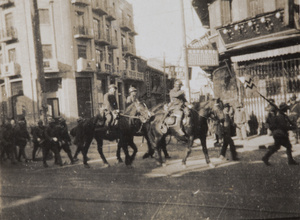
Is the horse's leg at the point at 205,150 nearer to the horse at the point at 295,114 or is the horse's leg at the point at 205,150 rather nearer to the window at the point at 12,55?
the horse at the point at 295,114

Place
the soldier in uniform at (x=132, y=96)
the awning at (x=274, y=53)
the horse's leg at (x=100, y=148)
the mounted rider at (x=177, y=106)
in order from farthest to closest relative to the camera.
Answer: the horse's leg at (x=100, y=148) → the awning at (x=274, y=53) → the mounted rider at (x=177, y=106) → the soldier in uniform at (x=132, y=96)

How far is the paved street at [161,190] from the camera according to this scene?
4.20 m

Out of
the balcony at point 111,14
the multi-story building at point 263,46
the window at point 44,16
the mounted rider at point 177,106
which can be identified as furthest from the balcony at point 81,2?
the multi-story building at point 263,46

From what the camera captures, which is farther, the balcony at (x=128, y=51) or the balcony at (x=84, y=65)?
the balcony at (x=128, y=51)

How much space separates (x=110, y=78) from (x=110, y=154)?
3861 millimetres

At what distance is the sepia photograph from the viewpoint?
4.55 meters

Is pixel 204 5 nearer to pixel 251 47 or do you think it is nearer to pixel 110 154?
pixel 251 47

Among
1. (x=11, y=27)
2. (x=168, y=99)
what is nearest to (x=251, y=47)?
(x=168, y=99)

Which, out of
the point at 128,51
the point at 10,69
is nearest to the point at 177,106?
the point at 128,51

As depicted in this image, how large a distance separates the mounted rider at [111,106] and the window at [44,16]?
1.65 meters

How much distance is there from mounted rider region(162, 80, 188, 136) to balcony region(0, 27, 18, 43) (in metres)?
3.28

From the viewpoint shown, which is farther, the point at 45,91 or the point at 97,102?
the point at 97,102

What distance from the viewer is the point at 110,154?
27.2 ft

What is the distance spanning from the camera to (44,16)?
4758mm
